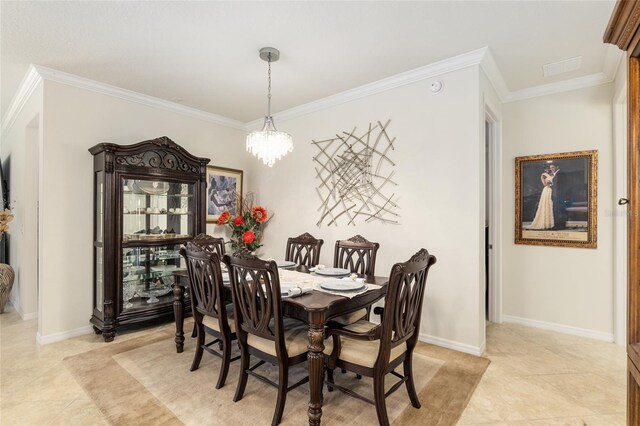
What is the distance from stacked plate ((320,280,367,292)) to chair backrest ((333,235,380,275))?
2.23ft

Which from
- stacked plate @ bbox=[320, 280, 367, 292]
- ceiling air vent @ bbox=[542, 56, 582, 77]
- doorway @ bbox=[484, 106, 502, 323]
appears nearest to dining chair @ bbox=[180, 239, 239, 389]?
stacked plate @ bbox=[320, 280, 367, 292]

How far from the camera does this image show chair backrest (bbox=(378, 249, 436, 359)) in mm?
1756

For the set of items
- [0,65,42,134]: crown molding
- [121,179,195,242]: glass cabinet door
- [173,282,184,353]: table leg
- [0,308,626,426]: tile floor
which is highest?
[0,65,42,134]: crown molding

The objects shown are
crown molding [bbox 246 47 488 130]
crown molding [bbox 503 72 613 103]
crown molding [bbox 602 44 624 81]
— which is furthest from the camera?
crown molding [bbox 503 72 613 103]

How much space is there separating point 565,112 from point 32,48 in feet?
16.9

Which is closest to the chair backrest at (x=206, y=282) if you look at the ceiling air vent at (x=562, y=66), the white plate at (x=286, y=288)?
the white plate at (x=286, y=288)

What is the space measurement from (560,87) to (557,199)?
3.92ft

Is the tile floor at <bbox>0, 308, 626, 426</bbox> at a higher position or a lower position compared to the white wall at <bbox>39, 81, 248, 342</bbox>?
lower

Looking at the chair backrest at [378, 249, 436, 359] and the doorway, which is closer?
the chair backrest at [378, 249, 436, 359]

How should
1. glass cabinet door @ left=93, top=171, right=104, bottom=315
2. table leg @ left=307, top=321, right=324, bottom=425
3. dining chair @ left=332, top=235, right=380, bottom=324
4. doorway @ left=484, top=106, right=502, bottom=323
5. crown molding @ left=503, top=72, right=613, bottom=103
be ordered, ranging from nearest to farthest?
table leg @ left=307, top=321, right=324, bottom=425 → dining chair @ left=332, top=235, right=380, bottom=324 → crown molding @ left=503, top=72, right=613, bottom=103 → glass cabinet door @ left=93, top=171, right=104, bottom=315 → doorway @ left=484, top=106, right=502, bottom=323

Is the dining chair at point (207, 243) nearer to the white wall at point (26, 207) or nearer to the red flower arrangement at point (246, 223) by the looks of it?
the red flower arrangement at point (246, 223)

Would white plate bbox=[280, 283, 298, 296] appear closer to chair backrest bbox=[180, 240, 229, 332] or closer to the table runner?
the table runner

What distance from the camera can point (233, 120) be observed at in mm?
4930

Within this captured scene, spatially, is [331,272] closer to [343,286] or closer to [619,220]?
[343,286]
